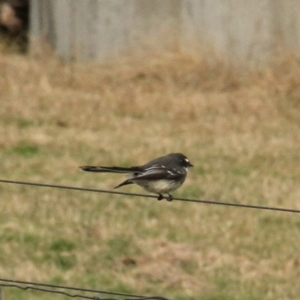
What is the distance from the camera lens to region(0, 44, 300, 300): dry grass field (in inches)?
295

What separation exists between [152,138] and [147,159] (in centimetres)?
89

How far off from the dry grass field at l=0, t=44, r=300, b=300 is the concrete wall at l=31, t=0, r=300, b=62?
0.22m

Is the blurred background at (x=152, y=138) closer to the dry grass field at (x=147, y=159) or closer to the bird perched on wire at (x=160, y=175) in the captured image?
the dry grass field at (x=147, y=159)

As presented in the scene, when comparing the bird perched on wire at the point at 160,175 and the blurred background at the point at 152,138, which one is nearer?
the bird perched on wire at the point at 160,175

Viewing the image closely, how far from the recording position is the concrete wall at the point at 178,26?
1305cm

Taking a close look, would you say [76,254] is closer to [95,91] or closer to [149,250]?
[149,250]

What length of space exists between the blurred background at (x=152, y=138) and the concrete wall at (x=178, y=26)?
0.02 meters

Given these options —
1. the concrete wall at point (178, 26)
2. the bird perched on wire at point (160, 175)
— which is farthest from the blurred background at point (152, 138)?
the bird perched on wire at point (160, 175)

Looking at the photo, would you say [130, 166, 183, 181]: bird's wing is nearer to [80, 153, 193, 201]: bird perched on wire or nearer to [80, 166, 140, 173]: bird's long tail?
[80, 153, 193, 201]: bird perched on wire

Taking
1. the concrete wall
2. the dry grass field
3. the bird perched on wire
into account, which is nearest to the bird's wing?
the bird perched on wire

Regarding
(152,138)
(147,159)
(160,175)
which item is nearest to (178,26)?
(152,138)

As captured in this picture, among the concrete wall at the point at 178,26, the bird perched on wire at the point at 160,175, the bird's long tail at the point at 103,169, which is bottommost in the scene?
the bird's long tail at the point at 103,169

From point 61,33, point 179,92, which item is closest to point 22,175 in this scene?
point 179,92

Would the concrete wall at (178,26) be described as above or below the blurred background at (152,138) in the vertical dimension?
above
